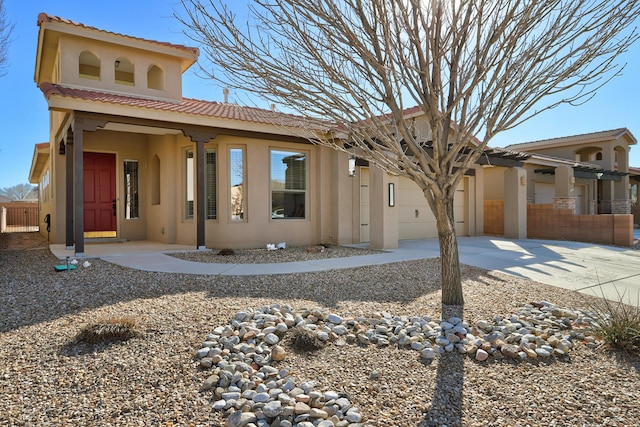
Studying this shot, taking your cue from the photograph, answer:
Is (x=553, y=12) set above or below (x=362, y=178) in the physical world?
above

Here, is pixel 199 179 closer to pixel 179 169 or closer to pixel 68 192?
pixel 179 169

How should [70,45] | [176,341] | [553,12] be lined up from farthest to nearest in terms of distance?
[70,45] < [553,12] < [176,341]

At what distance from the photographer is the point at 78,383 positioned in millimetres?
2740

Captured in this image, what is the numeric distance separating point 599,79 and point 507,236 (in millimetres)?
10598

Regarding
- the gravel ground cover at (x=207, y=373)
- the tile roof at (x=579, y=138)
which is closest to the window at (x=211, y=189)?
the gravel ground cover at (x=207, y=373)

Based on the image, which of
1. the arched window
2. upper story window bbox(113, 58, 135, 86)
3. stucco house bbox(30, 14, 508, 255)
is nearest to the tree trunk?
stucco house bbox(30, 14, 508, 255)

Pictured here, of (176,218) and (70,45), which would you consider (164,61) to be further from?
(176,218)

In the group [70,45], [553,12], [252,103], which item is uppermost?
[70,45]

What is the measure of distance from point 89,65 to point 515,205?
14.1 metres

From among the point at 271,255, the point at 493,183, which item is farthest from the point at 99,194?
the point at 493,183

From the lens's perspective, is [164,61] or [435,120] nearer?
[435,120]

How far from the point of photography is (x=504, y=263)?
26.2 ft

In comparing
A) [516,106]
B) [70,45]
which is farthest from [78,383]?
[70,45]

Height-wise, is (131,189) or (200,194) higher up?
(131,189)
